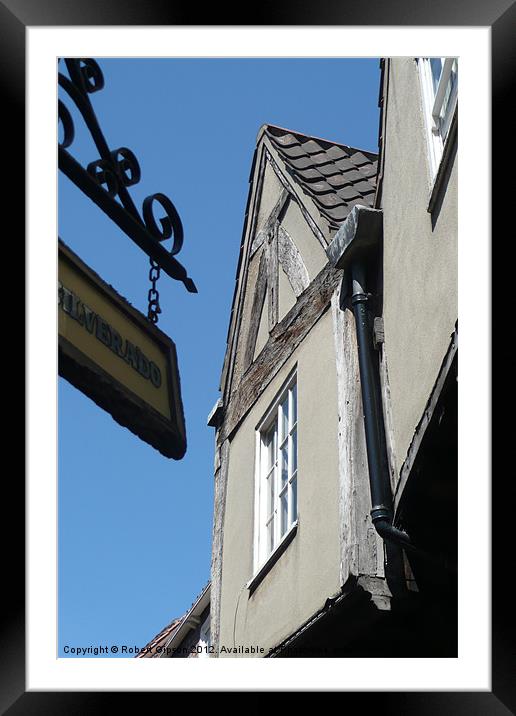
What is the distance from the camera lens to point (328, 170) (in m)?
9.75

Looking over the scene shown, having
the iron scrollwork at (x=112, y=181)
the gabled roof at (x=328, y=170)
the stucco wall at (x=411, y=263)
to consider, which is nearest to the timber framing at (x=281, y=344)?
the gabled roof at (x=328, y=170)

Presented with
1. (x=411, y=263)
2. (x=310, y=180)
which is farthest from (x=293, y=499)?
(x=310, y=180)

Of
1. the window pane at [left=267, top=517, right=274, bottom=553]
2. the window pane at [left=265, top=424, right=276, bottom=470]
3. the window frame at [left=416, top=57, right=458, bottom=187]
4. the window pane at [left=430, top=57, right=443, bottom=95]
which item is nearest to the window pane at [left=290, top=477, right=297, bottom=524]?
the window pane at [left=267, top=517, right=274, bottom=553]

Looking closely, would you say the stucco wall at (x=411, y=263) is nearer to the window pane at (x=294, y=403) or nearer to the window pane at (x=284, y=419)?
the window pane at (x=294, y=403)

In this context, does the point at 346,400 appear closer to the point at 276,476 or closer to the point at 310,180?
the point at 276,476

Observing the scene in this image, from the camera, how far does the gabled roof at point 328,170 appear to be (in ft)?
29.6

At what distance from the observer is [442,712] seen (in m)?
3.60

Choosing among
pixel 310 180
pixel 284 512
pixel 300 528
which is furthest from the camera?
pixel 310 180

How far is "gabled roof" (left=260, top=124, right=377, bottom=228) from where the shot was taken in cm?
901

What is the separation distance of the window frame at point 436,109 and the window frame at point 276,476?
2.89 m

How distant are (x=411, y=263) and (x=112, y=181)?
95.5 inches
